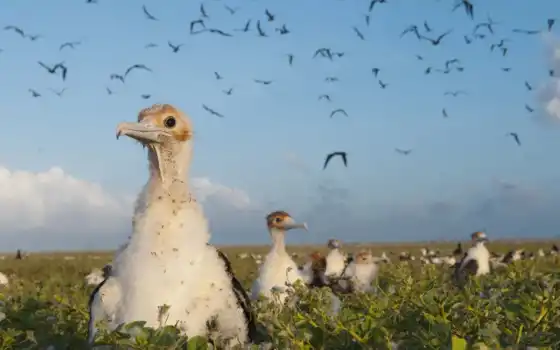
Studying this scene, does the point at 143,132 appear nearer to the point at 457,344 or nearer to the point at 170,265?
the point at 170,265

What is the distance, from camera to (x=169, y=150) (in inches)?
260

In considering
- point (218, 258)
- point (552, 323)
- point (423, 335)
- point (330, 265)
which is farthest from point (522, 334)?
point (330, 265)

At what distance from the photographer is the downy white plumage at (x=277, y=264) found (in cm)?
1314

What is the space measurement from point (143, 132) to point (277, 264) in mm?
7370

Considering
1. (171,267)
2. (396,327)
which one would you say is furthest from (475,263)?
(396,327)

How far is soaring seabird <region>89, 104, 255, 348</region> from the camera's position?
565 centimetres

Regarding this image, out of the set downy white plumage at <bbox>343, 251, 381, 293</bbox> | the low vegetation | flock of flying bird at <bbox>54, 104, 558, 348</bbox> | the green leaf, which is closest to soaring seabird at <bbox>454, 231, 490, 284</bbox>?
downy white plumage at <bbox>343, 251, 381, 293</bbox>

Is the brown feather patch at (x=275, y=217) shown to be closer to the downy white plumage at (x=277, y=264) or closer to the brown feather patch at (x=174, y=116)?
the downy white plumage at (x=277, y=264)

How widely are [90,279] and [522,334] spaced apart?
1407 centimetres

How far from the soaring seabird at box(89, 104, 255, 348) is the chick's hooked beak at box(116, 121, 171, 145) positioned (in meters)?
0.29

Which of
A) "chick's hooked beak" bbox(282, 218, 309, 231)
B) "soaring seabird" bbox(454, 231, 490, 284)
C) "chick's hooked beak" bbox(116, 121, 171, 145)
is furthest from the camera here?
"soaring seabird" bbox(454, 231, 490, 284)

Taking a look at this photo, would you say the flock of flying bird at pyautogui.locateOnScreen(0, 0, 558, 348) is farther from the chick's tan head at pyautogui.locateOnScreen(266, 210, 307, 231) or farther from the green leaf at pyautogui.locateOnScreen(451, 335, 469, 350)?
the chick's tan head at pyautogui.locateOnScreen(266, 210, 307, 231)

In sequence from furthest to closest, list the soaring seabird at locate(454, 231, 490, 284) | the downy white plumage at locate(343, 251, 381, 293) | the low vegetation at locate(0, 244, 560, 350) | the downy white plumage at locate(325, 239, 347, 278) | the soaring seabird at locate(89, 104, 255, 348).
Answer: the soaring seabird at locate(454, 231, 490, 284) < the downy white plumage at locate(325, 239, 347, 278) < the downy white plumage at locate(343, 251, 381, 293) < the soaring seabird at locate(89, 104, 255, 348) < the low vegetation at locate(0, 244, 560, 350)

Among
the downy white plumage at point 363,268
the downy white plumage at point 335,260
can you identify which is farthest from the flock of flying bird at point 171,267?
the downy white plumage at point 335,260
